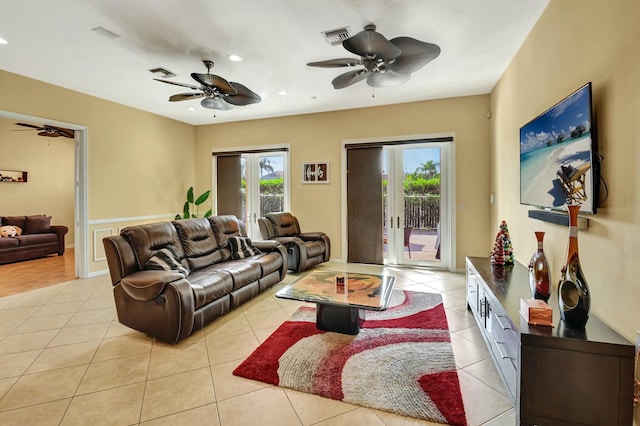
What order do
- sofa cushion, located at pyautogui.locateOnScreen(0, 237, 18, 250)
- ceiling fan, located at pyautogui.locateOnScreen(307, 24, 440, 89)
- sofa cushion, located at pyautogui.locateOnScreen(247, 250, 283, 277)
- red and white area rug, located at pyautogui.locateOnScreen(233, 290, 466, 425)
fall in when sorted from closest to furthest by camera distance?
red and white area rug, located at pyautogui.locateOnScreen(233, 290, 466, 425), ceiling fan, located at pyautogui.locateOnScreen(307, 24, 440, 89), sofa cushion, located at pyautogui.locateOnScreen(247, 250, 283, 277), sofa cushion, located at pyautogui.locateOnScreen(0, 237, 18, 250)

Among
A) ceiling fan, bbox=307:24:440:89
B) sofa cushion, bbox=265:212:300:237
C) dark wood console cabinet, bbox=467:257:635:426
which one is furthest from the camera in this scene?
sofa cushion, bbox=265:212:300:237

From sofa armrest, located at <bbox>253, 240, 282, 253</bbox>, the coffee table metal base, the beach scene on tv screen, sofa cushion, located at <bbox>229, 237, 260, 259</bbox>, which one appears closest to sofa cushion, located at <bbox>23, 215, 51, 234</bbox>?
sofa cushion, located at <bbox>229, 237, 260, 259</bbox>

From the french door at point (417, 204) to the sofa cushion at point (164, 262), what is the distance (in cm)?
363

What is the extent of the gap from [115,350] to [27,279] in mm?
3648

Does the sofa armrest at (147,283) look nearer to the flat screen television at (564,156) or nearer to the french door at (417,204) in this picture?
the flat screen television at (564,156)

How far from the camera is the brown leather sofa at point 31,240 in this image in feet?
19.3

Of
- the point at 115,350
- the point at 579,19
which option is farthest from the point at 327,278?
the point at 579,19

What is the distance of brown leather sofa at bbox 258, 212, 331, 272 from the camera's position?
4992mm

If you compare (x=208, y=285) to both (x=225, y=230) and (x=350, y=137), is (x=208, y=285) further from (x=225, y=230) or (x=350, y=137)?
(x=350, y=137)

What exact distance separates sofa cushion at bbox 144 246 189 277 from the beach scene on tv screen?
10.5ft

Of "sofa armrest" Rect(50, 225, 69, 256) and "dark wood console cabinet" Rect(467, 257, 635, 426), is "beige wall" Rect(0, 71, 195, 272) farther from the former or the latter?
"dark wood console cabinet" Rect(467, 257, 635, 426)

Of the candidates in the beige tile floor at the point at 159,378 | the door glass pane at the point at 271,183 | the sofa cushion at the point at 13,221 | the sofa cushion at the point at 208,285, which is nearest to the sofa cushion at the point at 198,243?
the sofa cushion at the point at 208,285

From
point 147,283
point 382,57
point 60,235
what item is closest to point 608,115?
point 382,57

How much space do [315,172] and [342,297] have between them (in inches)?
142
